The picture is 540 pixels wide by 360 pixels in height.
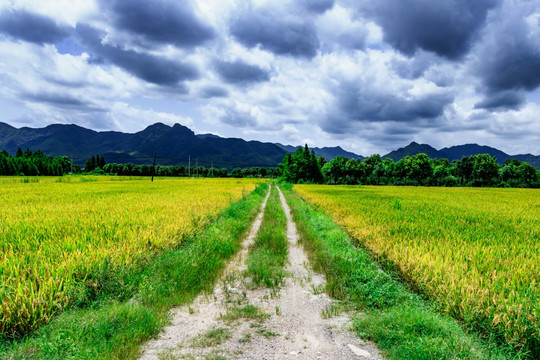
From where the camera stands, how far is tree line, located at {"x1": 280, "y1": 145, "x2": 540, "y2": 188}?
91938 millimetres

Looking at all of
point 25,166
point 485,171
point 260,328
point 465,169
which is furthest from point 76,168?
point 485,171

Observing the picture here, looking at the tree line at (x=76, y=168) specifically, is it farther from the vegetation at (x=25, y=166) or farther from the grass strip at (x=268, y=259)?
the grass strip at (x=268, y=259)

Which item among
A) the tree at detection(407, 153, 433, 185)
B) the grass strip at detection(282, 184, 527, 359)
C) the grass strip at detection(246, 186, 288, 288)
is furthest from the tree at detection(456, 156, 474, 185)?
the grass strip at detection(282, 184, 527, 359)

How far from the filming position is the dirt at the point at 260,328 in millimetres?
3967

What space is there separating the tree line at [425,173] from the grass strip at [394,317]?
7178 centimetres

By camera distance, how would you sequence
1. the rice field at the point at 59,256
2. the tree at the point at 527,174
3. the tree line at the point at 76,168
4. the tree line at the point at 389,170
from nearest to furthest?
the rice field at the point at 59,256 → the tree line at the point at 389,170 → the tree line at the point at 76,168 → the tree at the point at 527,174

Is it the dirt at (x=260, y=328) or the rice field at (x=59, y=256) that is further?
the rice field at (x=59, y=256)

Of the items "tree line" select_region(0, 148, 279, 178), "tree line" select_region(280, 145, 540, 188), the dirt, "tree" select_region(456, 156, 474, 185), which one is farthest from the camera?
"tree" select_region(456, 156, 474, 185)

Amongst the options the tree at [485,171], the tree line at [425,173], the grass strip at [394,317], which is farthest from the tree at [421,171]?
the grass strip at [394,317]

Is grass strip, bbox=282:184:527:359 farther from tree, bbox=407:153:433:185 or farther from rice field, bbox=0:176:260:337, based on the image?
tree, bbox=407:153:433:185

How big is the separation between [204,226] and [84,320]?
8372 mm

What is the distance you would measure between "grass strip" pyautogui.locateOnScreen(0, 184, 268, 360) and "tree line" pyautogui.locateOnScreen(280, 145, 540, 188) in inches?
2858

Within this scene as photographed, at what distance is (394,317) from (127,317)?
192 inches

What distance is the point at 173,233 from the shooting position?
9.52 metres
